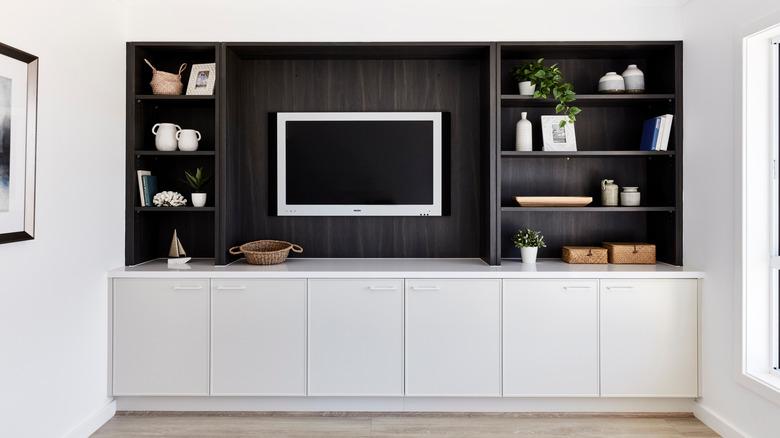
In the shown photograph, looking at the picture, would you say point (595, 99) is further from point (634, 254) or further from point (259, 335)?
point (259, 335)

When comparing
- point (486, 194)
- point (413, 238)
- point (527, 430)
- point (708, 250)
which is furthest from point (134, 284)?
point (708, 250)

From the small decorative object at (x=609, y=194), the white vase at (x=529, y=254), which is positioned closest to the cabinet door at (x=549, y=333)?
the white vase at (x=529, y=254)

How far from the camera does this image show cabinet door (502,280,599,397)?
3.01 m

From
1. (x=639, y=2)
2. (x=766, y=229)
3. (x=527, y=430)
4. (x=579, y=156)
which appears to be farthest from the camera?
(x=579, y=156)

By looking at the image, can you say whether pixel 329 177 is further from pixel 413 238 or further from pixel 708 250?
pixel 708 250

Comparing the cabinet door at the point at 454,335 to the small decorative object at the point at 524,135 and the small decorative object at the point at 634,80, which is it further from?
the small decorative object at the point at 634,80

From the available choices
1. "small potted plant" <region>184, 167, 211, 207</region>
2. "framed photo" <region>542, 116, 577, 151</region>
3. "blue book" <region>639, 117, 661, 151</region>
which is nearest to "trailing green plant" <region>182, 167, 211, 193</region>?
"small potted plant" <region>184, 167, 211, 207</region>

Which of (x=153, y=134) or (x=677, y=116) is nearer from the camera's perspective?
(x=677, y=116)

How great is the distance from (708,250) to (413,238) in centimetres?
171

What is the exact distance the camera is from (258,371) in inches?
119

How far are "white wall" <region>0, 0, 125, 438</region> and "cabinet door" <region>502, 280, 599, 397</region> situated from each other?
87.8 inches

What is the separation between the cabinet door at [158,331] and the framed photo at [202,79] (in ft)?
3.87

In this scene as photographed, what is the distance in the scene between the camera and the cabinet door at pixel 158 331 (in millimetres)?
3010

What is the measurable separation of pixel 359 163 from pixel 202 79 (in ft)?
3.61
